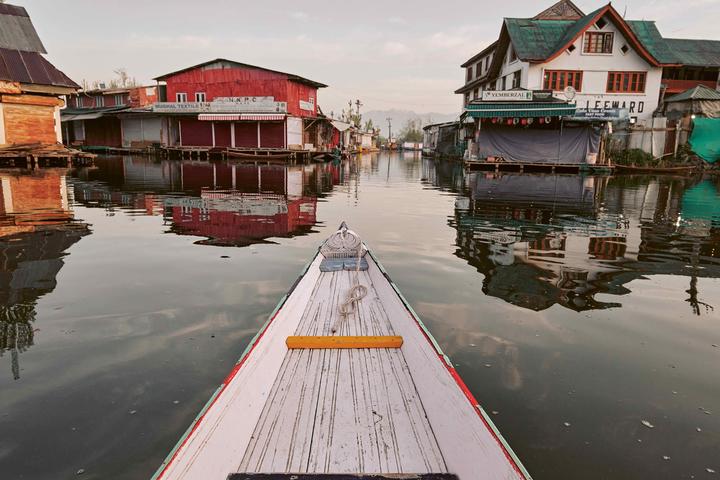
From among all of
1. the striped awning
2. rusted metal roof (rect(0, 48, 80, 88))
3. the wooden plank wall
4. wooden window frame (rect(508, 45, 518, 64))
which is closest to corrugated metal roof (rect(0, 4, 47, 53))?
rusted metal roof (rect(0, 48, 80, 88))

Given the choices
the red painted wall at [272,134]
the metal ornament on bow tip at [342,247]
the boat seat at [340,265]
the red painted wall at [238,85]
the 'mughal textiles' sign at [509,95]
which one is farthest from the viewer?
the red painted wall at [272,134]

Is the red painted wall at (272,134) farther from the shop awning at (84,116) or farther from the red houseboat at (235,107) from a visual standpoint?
the shop awning at (84,116)

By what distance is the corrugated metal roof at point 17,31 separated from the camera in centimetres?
2877

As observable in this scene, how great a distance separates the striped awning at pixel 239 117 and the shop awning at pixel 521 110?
16972mm

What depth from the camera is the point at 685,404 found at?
4203mm

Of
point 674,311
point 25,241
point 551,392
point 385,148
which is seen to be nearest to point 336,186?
point 25,241

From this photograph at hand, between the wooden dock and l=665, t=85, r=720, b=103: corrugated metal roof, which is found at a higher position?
l=665, t=85, r=720, b=103: corrugated metal roof

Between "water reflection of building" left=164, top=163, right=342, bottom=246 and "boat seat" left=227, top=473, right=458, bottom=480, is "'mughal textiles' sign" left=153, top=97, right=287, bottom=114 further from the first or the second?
"boat seat" left=227, top=473, right=458, bottom=480

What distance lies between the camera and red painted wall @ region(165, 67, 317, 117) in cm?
4022

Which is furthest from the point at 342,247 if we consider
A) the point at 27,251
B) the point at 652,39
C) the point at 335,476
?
the point at 652,39

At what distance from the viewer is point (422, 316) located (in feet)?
20.3

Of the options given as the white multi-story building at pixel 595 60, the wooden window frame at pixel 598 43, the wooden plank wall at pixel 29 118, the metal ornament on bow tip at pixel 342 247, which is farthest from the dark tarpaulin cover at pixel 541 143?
the wooden plank wall at pixel 29 118

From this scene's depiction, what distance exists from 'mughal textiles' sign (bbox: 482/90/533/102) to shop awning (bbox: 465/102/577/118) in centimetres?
35

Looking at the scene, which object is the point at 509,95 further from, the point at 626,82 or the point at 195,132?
the point at 195,132
